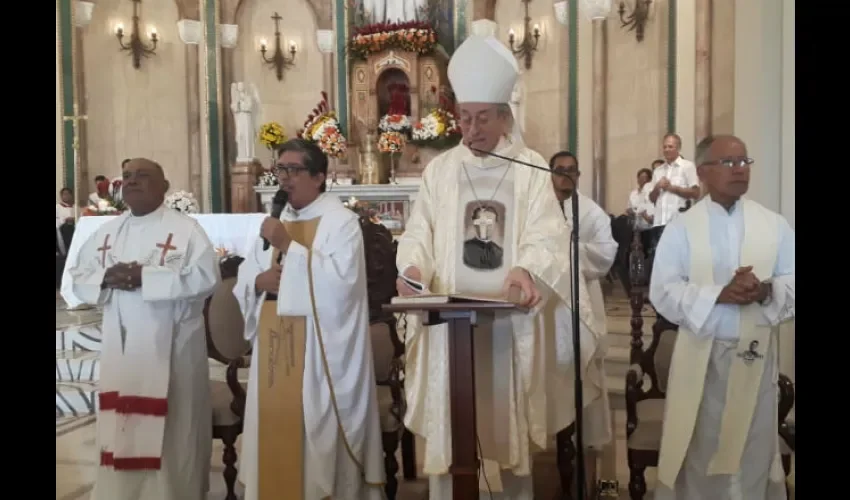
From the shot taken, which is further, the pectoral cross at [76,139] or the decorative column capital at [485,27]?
the decorative column capital at [485,27]

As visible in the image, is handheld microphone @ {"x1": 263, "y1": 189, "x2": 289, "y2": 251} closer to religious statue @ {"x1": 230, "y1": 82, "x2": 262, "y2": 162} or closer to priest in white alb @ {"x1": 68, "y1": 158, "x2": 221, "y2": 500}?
priest in white alb @ {"x1": 68, "y1": 158, "x2": 221, "y2": 500}

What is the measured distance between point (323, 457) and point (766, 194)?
2.22 meters

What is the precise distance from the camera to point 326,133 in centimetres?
370

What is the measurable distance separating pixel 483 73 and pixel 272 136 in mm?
1261

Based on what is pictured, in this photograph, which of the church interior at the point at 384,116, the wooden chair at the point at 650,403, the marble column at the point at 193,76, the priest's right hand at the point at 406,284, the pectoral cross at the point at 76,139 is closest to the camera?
the priest's right hand at the point at 406,284

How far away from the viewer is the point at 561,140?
3.88 m

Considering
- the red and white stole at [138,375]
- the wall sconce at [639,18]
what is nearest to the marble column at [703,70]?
the wall sconce at [639,18]

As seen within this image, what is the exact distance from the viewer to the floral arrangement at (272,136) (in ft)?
12.0

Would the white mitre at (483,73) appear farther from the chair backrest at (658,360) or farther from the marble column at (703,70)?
the chair backrest at (658,360)

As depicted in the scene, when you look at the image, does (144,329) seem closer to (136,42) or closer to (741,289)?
(136,42)

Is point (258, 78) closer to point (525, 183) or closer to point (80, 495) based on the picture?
point (525, 183)

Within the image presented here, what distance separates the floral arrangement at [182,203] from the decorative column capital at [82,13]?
1128 mm

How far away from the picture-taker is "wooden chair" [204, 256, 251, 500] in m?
3.16
